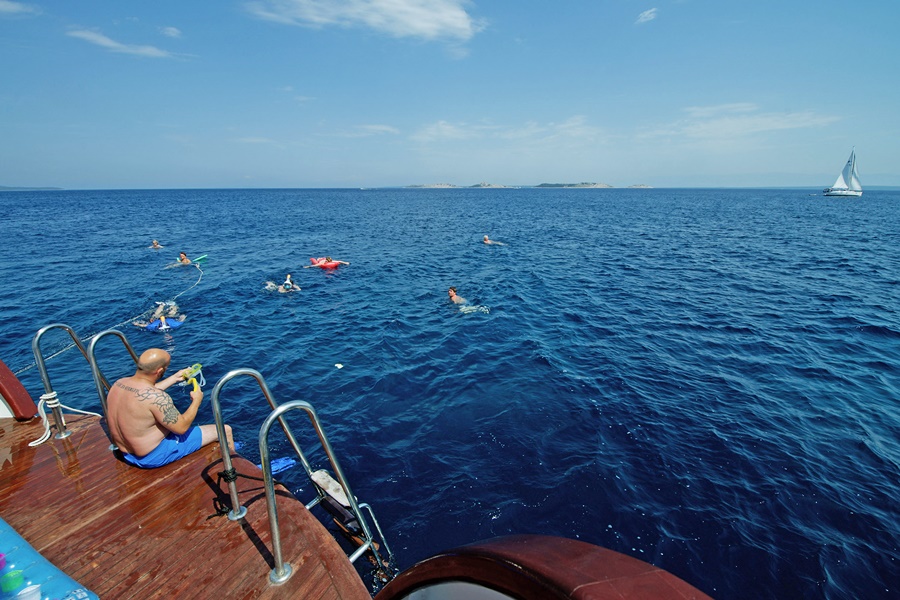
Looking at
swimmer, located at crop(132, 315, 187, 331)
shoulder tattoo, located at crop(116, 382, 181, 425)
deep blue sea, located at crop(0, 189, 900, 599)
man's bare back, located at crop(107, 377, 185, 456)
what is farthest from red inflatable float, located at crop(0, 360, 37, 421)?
swimmer, located at crop(132, 315, 187, 331)

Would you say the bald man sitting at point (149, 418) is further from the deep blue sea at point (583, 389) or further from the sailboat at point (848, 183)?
the sailboat at point (848, 183)

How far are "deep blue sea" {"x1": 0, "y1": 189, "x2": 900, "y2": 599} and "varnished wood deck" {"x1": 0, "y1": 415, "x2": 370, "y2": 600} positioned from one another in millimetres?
3543

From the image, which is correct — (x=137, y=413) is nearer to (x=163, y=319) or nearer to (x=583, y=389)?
(x=583, y=389)

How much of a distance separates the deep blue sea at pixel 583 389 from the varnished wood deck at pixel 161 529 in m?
3.54

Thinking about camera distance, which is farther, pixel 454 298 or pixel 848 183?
pixel 848 183

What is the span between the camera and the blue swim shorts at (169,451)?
18.2ft

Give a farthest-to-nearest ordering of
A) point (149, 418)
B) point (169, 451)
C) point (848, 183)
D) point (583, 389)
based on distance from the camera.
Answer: point (848, 183) < point (583, 389) < point (169, 451) < point (149, 418)

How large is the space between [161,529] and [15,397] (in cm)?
478

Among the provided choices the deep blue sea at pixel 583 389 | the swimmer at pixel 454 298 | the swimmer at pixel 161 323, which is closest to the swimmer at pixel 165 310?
the swimmer at pixel 161 323

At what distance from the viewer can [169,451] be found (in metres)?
5.61

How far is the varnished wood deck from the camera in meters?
3.93

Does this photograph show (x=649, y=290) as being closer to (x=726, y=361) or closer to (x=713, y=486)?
(x=726, y=361)

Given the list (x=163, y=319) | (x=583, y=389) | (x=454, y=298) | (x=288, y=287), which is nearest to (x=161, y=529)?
(x=583, y=389)

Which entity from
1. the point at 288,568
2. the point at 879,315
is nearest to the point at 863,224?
the point at 879,315
